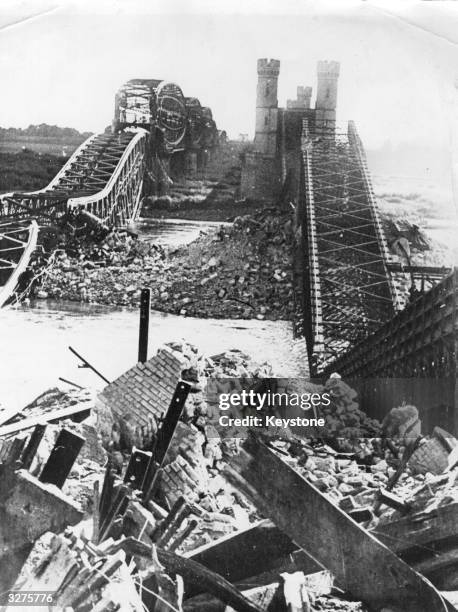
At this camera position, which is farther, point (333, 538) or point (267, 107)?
point (267, 107)

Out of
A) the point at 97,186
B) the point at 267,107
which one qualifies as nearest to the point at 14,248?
the point at 97,186

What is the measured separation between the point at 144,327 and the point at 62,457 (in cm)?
61

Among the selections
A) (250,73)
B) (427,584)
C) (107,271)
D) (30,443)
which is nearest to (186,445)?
(30,443)

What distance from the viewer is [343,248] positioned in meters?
3.12

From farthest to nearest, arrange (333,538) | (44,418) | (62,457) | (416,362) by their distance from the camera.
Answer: (416,362) < (44,418) < (62,457) < (333,538)

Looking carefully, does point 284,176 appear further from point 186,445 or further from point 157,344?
point 186,445

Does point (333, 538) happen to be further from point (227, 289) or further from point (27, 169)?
point (27, 169)

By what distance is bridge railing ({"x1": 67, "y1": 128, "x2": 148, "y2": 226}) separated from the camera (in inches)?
121

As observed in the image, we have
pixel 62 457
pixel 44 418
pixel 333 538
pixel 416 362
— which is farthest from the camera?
pixel 416 362

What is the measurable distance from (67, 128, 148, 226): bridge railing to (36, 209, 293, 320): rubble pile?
95 mm

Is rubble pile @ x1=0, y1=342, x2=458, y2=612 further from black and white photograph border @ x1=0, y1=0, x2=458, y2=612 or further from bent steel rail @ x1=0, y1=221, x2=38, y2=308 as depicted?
bent steel rail @ x1=0, y1=221, x2=38, y2=308

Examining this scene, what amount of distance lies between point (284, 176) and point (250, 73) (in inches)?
17.8

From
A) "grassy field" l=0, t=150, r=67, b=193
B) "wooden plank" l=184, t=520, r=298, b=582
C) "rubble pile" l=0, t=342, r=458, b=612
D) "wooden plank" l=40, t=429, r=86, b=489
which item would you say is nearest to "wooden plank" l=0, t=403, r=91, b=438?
"rubble pile" l=0, t=342, r=458, b=612

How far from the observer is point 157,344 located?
9.67 ft
